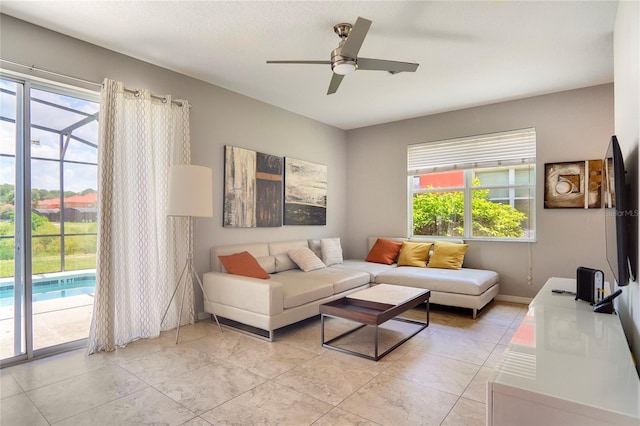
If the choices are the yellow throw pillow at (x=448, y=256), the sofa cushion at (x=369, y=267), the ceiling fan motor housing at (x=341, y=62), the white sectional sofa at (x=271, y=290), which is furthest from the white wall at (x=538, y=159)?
the ceiling fan motor housing at (x=341, y=62)

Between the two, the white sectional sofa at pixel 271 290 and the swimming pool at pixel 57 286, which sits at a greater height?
the swimming pool at pixel 57 286

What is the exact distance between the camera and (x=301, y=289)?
3582 millimetres

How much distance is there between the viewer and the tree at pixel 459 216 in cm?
475

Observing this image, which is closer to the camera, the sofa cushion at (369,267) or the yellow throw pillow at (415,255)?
the sofa cushion at (369,267)

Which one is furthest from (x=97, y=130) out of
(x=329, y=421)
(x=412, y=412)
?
(x=412, y=412)

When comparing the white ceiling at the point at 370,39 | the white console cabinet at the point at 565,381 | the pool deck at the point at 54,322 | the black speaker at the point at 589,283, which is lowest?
the pool deck at the point at 54,322

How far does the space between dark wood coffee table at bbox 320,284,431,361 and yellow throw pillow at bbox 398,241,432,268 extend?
1.35 metres

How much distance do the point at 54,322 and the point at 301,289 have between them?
2.23 metres

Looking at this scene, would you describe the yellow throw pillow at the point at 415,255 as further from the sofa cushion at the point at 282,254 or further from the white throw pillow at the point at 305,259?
the sofa cushion at the point at 282,254

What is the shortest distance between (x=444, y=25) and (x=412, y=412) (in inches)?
112

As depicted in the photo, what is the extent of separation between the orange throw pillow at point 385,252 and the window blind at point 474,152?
118cm

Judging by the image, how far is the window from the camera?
4617 millimetres

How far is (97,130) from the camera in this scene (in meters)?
3.21

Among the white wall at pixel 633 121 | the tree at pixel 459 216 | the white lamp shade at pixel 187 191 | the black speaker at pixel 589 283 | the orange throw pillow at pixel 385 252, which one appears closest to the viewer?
the white wall at pixel 633 121
